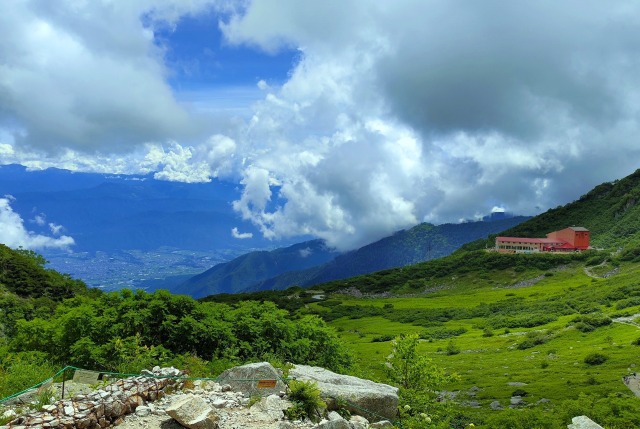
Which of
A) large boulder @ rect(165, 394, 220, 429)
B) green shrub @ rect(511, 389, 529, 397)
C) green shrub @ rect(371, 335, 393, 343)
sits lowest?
green shrub @ rect(511, 389, 529, 397)

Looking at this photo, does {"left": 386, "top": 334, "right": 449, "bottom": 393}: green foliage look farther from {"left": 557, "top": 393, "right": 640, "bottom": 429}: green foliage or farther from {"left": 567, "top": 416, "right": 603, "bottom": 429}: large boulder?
{"left": 567, "top": 416, "right": 603, "bottom": 429}: large boulder

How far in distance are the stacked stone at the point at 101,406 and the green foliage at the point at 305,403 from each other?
4867 mm

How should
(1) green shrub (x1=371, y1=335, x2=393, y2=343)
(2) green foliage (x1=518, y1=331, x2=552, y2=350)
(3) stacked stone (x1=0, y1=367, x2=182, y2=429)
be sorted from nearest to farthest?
1. (3) stacked stone (x1=0, y1=367, x2=182, y2=429)
2. (2) green foliage (x1=518, y1=331, x2=552, y2=350)
3. (1) green shrub (x1=371, y1=335, x2=393, y2=343)

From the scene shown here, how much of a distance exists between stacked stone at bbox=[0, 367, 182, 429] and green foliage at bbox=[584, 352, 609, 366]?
6068 cm

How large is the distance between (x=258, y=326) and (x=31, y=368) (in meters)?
12.1

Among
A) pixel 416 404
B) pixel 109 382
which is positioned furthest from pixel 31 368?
pixel 416 404

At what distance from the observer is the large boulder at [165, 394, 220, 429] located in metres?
15.0

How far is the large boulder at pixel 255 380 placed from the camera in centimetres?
1867

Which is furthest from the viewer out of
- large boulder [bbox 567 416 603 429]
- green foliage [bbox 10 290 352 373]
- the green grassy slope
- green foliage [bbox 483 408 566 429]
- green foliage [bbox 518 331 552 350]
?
green foliage [bbox 518 331 552 350]

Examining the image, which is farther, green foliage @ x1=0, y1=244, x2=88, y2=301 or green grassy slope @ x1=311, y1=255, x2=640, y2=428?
green foliage @ x1=0, y1=244, x2=88, y2=301

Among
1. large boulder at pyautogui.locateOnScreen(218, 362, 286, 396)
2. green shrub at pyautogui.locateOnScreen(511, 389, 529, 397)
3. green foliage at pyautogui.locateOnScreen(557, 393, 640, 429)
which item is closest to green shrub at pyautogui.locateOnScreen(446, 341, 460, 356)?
green shrub at pyautogui.locateOnScreen(511, 389, 529, 397)

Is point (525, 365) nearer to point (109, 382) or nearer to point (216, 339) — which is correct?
point (216, 339)

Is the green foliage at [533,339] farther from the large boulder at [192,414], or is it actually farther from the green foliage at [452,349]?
the large boulder at [192,414]

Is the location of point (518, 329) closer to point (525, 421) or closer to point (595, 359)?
point (595, 359)
